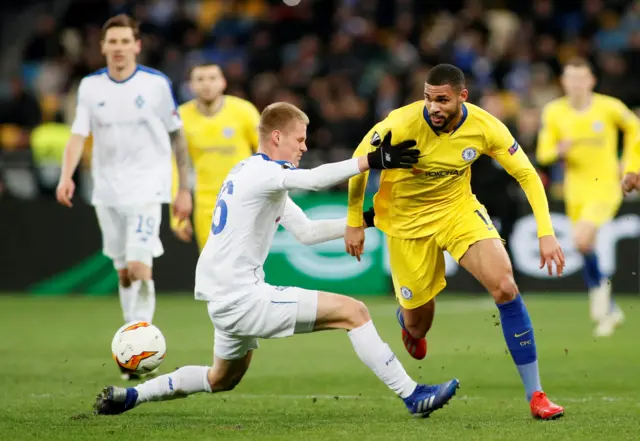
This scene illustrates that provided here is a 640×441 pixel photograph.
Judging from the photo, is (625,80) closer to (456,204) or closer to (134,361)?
(456,204)

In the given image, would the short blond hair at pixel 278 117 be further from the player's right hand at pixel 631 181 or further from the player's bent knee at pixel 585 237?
the player's bent knee at pixel 585 237

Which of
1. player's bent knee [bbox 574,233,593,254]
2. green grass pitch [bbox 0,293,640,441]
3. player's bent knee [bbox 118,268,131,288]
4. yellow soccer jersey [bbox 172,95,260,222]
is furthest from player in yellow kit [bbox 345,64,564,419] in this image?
player's bent knee [bbox 574,233,593,254]

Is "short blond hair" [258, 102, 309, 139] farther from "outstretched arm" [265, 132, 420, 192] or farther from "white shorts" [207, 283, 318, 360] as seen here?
"white shorts" [207, 283, 318, 360]

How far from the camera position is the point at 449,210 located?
7.46 meters

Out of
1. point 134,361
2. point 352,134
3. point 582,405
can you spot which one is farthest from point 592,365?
point 352,134

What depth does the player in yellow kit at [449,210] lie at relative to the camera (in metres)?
6.92

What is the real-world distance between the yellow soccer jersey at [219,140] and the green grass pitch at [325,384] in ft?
5.24

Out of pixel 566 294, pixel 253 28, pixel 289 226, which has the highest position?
pixel 253 28

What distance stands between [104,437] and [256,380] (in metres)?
2.89

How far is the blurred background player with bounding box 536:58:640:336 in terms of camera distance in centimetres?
1216

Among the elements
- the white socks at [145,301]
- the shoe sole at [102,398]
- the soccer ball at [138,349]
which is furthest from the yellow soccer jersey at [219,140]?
the shoe sole at [102,398]

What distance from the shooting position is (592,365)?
9594 mm

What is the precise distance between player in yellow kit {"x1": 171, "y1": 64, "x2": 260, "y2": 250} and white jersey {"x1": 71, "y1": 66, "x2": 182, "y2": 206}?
164 cm

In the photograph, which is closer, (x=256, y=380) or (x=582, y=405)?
(x=582, y=405)
